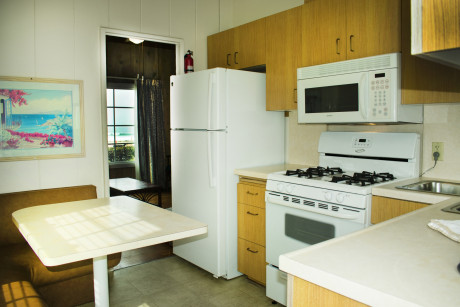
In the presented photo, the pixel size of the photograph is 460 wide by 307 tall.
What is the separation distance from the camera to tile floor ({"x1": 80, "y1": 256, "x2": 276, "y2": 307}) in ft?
8.90

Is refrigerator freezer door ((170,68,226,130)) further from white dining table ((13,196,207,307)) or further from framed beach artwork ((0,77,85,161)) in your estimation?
white dining table ((13,196,207,307))

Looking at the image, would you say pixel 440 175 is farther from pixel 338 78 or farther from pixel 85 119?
pixel 85 119

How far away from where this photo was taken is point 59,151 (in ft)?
10.3

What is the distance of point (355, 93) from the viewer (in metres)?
2.50

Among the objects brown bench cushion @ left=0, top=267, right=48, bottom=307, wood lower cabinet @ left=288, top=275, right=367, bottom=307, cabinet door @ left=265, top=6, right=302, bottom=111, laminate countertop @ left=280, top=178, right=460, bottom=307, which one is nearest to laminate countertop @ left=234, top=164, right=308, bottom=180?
cabinet door @ left=265, top=6, right=302, bottom=111

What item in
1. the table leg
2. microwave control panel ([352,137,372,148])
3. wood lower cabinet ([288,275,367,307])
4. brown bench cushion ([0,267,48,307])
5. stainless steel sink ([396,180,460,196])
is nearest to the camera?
wood lower cabinet ([288,275,367,307])

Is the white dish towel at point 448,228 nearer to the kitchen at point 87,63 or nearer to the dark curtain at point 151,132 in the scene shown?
the kitchen at point 87,63

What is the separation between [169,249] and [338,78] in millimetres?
2470

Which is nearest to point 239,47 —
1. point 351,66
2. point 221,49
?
point 221,49

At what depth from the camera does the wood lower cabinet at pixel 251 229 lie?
2.92m

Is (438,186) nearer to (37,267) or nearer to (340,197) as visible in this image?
(340,197)

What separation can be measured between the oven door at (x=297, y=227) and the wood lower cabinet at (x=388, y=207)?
0.10m

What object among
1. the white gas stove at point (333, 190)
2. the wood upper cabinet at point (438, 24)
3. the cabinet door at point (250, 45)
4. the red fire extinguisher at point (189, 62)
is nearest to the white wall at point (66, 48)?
the red fire extinguisher at point (189, 62)

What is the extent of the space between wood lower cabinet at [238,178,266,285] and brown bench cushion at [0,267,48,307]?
158 cm
